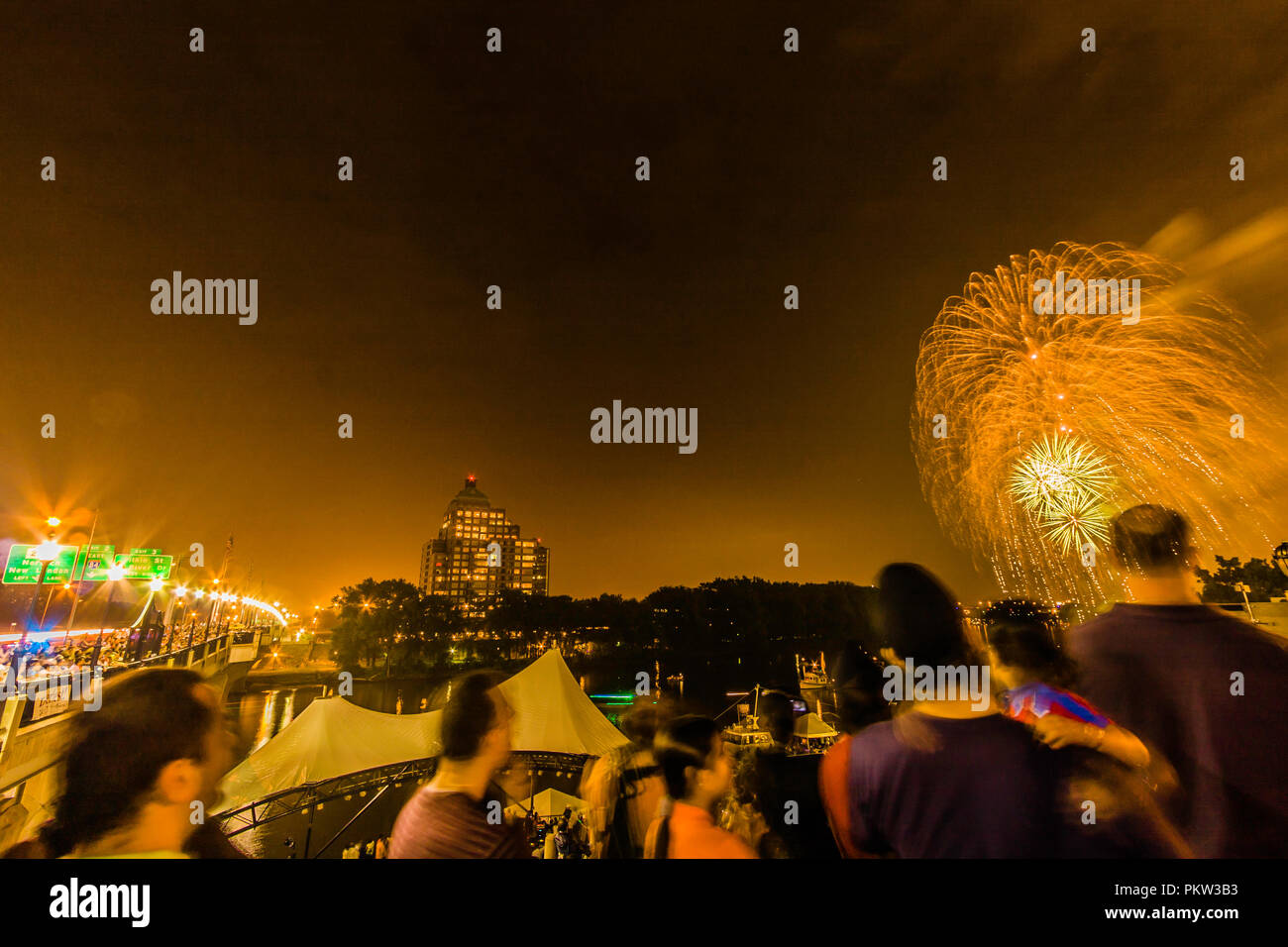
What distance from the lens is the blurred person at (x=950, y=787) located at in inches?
65.7

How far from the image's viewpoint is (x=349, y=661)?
69750 millimetres

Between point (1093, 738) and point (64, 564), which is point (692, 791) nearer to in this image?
point (1093, 738)

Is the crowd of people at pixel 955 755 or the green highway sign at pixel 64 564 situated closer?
the crowd of people at pixel 955 755

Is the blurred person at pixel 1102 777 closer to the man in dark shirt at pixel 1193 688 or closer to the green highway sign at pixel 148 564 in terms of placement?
the man in dark shirt at pixel 1193 688

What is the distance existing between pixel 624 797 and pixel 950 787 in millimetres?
1899

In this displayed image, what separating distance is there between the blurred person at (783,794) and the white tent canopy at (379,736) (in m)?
4.46

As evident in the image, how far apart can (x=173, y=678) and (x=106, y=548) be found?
45506mm

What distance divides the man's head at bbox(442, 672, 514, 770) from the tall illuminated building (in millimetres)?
132815

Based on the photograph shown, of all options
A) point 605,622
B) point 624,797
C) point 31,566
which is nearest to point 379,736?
point 624,797

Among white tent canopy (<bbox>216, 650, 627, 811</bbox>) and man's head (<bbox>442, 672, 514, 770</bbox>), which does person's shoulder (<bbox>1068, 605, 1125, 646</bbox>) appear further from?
white tent canopy (<bbox>216, 650, 627, 811</bbox>)

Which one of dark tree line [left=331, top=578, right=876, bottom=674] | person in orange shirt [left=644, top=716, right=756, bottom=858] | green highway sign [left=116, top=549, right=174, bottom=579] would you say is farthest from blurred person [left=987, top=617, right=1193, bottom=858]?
dark tree line [left=331, top=578, right=876, bottom=674]

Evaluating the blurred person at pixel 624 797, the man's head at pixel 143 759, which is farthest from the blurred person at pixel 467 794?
the blurred person at pixel 624 797
